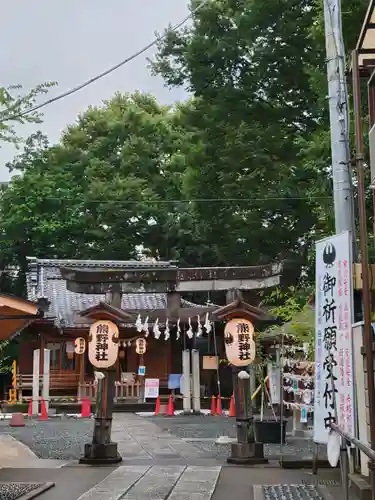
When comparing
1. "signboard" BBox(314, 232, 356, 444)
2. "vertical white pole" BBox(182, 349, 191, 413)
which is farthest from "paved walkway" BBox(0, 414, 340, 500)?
"vertical white pole" BBox(182, 349, 191, 413)

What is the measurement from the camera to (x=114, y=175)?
33.9 m

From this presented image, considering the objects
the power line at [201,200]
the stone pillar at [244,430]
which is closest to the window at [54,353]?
the power line at [201,200]

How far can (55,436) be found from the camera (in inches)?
613

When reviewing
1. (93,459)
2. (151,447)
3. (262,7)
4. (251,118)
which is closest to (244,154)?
(251,118)

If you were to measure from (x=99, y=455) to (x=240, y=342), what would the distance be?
3.30m

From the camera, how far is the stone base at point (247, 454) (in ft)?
35.0

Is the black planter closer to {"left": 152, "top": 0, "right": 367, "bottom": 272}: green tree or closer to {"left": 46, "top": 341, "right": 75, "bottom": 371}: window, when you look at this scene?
{"left": 152, "top": 0, "right": 367, "bottom": 272}: green tree

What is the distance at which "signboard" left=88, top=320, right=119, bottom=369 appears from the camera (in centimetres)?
1163

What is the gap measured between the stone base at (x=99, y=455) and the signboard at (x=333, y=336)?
4.68 metres

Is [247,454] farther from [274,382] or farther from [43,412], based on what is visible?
[43,412]

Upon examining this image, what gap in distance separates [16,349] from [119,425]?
14.9 m

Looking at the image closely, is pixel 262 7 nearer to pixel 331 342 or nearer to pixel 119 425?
pixel 119 425

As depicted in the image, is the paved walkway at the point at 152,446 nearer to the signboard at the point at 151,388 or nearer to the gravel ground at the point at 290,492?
the gravel ground at the point at 290,492

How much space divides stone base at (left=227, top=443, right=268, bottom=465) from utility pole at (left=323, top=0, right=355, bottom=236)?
4.52 metres
